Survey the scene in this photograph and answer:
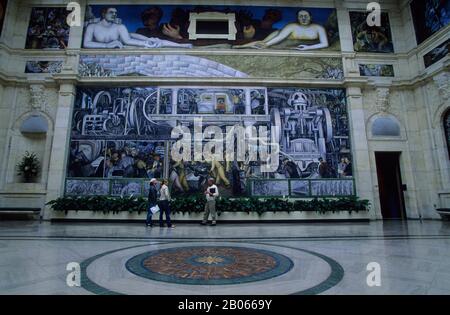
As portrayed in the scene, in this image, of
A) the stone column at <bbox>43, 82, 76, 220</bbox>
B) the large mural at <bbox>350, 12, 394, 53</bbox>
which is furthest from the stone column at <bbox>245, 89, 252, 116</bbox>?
the stone column at <bbox>43, 82, 76, 220</bbox>

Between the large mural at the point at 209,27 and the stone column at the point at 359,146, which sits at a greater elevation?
the large mural at the point at 209,27

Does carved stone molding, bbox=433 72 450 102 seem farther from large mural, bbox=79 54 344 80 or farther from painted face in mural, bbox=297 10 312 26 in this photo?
painted face in mural, bbox=297 10 312 26

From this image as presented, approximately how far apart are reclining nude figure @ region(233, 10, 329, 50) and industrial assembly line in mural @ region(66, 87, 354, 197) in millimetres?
2533

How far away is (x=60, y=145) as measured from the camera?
10.8m

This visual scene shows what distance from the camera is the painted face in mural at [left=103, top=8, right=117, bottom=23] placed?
1253 centimetres

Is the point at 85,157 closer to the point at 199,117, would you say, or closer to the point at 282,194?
the point at 199,117

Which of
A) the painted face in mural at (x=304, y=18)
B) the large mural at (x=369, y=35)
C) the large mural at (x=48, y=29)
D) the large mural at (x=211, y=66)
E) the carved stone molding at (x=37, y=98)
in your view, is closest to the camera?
the carved stone molding at (x=37, y=98)

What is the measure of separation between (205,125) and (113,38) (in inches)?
258

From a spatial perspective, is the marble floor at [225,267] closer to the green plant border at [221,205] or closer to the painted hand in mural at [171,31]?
the green plant border at [221,205]

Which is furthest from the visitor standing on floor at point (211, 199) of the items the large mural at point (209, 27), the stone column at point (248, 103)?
the large mural at point (209, 27)

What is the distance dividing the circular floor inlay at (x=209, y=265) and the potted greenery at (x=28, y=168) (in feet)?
32.3

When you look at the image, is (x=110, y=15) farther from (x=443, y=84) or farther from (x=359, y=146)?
(x=443, y=84)

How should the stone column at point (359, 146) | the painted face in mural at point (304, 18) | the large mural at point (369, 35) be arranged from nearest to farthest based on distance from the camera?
the stone column at point (359, 146), the large mural at point (369, 35), the painted face in mural at point (304, 18)

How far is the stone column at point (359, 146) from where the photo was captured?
10.8m
